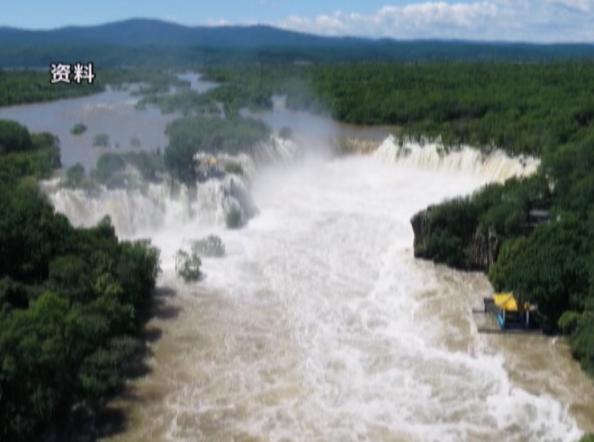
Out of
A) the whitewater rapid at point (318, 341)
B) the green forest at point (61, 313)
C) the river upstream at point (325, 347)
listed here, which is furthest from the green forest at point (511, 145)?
the green forest at point (61, 313)

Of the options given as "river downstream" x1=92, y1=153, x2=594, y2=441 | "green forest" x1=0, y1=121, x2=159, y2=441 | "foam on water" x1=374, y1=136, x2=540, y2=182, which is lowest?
"river downstream" x1=92, y1=153, x2=594, y2=441

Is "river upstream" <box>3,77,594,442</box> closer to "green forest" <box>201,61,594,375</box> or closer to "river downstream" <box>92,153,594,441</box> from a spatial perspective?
"river downstream" <box>92,153,594,441</box>

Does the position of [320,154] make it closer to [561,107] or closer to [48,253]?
[561,107]

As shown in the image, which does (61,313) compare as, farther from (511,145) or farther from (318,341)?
(511,145)

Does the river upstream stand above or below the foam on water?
below

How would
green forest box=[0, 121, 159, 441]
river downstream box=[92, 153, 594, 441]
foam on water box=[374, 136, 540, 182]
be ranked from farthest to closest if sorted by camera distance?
1. foam on water box=[374, 136, 540, 182]
2. river downstream box=[92, 153, 594, 441]
3. green forest box=[0, 121, 159, 441]

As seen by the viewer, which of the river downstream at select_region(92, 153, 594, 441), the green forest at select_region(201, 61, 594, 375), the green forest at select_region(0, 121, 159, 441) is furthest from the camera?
the green forest at select_region(201, 61, 594, 375)

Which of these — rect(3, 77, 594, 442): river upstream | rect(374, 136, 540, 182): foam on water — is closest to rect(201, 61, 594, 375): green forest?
rect(374, 136, 540, 182): foam on water

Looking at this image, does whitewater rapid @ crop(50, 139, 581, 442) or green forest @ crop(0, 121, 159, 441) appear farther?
whitewater rapid @ crop(50, 139, 581, 442)
